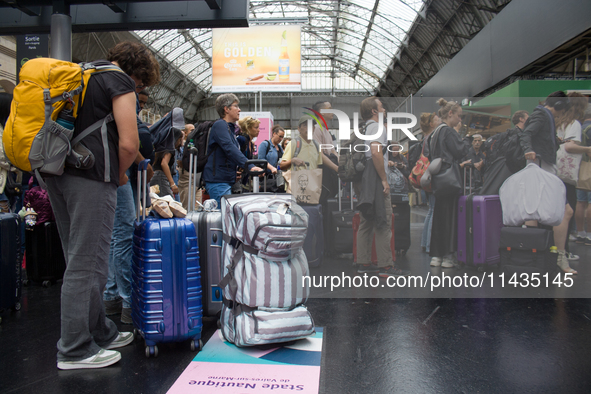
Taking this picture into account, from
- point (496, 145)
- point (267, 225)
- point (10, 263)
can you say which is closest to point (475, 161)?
point (496, 145)

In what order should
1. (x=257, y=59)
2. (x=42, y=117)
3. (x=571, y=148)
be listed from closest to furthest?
(x=42, y=117) → (x=571, y=148) → (x=257, y=59)

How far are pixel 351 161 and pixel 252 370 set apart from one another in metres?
1.97

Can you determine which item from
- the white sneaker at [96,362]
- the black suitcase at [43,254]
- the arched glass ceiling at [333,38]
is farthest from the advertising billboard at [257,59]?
the white sneaker at [96,362]

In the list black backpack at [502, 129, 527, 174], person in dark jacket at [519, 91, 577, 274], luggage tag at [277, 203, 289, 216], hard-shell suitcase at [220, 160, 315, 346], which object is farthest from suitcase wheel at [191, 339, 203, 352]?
person in dark jacket at [519, 91, 577, 274]

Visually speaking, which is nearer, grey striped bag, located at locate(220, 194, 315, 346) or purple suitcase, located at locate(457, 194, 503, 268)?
grey striped bag, located at locate(220, 194, 315, 346)

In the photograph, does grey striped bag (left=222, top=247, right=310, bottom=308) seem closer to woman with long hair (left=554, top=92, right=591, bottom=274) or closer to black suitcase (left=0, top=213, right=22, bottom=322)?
black suitcase (left=0, top=213, right=22, bottom=322)

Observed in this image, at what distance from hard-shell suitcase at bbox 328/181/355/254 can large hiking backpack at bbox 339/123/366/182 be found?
0.51ft

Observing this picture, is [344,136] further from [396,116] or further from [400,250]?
[400,250]

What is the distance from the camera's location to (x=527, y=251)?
136 inches

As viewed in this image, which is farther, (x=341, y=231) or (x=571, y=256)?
(x=341, y=231)

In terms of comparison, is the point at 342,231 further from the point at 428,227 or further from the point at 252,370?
the point at 252,370

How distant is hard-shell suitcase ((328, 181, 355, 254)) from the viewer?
3473 mm

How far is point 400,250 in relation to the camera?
3426mm

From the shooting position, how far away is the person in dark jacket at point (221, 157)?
3.47 m
